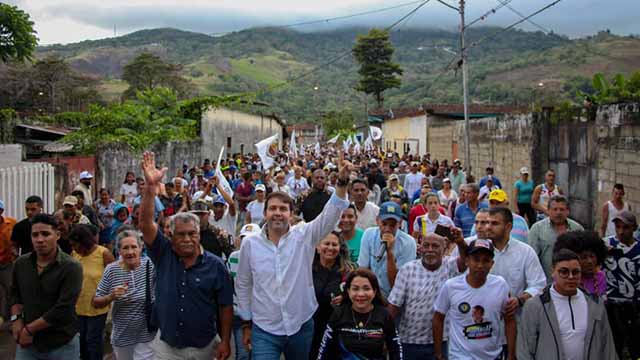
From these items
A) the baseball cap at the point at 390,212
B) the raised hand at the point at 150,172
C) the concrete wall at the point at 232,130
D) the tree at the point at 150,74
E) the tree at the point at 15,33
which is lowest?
the baseball cap at the point at 390,212

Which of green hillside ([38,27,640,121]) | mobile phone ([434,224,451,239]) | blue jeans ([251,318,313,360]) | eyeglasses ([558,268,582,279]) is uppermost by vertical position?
green hillside ([38,27,640,121])

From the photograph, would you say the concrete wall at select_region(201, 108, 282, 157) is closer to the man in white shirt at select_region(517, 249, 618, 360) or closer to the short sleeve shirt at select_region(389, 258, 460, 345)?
the short sleeve shirt at select_region(389, 258, 460, 345)

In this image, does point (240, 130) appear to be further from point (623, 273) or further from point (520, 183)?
point (623, 273)

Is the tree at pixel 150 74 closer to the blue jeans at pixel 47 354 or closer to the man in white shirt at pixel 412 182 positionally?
the man in white shirt at pixel 412 182

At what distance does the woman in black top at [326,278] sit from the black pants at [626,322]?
8.40 feet

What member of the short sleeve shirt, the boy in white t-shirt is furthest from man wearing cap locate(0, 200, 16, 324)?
the boy in white t-shirt

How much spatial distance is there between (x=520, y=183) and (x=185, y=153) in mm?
16204

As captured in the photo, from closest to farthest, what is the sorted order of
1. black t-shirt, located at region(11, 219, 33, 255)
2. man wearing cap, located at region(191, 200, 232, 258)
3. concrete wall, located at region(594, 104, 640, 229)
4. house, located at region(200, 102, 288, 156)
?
man wearing cap, located at region(191, 200, 232, 258)
black t-shirt, located at region(11, 219, 33, 255)
concrete wall, located at region(594, 104, 640, 229)
house, located at region(200, 102, 288, 156)

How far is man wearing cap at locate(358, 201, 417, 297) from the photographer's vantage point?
20.1ft

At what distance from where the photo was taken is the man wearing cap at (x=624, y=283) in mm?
6523

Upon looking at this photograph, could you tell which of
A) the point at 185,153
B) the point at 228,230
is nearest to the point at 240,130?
the point at 185,153

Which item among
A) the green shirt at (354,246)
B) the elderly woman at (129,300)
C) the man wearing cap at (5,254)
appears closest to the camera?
the elderly woman at (129,300)

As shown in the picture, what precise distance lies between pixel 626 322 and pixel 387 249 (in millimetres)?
2431

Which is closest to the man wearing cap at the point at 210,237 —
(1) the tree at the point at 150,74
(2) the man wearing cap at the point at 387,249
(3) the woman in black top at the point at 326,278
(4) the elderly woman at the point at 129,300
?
(4) the elderly woman at the point at 129,300
